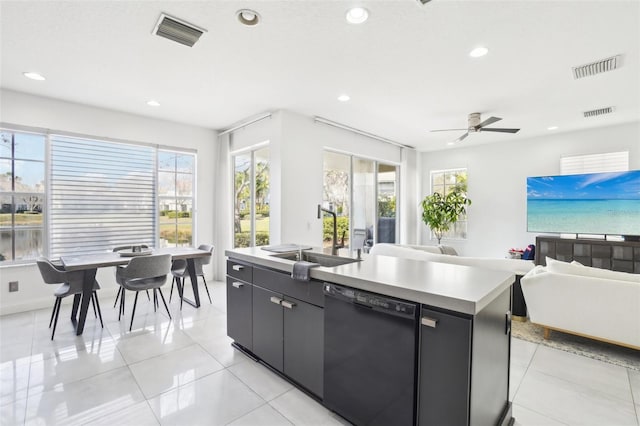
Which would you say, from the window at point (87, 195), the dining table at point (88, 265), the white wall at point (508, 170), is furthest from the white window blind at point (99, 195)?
the white wall at point (508, 170)

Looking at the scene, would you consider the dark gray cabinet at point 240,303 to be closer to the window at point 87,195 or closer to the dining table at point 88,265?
the dining table at point 88,265

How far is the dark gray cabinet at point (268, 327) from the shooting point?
2.23 m

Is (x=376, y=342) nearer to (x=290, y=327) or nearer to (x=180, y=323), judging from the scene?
(x=290, y=327)

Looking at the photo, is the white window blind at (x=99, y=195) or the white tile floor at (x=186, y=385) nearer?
the white tile floor at (x=186, y=385)

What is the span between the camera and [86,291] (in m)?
3.16

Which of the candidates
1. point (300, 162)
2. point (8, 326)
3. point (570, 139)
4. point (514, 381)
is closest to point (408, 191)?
point (570, 139)

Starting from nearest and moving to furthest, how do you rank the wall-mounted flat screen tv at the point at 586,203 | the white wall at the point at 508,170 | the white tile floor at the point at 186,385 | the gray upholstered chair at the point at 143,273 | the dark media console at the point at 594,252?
the white tile floor at the point at 186,385 → the gray upholstered chair at the point at 143,273 → the dark media console at the point at 594,252 → the wall-mounted flat screen tv at the point at 586,203 → the white wall at the point at 508,170

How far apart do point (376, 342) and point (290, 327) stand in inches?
30.1

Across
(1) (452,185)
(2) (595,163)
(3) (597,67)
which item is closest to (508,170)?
(1) (452,185)

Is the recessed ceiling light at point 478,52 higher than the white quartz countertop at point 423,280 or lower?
higher

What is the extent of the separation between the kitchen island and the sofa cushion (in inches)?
62.9

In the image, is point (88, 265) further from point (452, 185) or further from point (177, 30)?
point (452, 185)

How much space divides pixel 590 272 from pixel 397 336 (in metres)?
2.43

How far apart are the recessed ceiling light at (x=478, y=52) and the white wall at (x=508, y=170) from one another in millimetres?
4154
